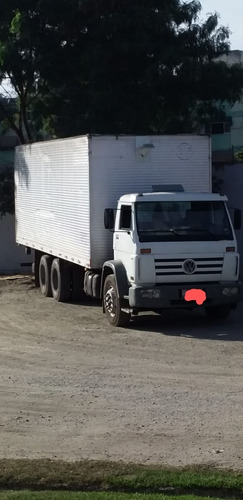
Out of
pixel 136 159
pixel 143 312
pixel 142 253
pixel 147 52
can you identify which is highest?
pixel 147 52

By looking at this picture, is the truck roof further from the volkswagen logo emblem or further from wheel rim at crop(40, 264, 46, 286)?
Result: wheel rim at crop(40, 264, 46, 286)

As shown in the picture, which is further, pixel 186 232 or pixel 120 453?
pixel 186 232

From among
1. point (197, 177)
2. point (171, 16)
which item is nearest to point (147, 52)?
point (171, 16)

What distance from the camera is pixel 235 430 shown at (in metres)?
9.87

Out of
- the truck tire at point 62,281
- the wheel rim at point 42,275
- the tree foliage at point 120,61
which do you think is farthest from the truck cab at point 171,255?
the tree foliage at point 120,61

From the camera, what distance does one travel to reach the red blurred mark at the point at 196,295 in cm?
1639

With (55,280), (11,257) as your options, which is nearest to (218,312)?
(55,280)

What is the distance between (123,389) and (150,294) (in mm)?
4404

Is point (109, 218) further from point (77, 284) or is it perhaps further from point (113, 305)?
point (77, 284)

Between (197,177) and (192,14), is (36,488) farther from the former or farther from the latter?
(192,14)

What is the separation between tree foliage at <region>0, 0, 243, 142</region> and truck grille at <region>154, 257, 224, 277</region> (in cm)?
872

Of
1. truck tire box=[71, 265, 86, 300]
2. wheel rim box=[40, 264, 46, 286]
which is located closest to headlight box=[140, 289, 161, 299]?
truck tire box=[71, 265, 86, 300]

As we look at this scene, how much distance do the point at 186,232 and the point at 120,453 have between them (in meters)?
8.05

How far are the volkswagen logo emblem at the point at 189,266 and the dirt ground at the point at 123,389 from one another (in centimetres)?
104
